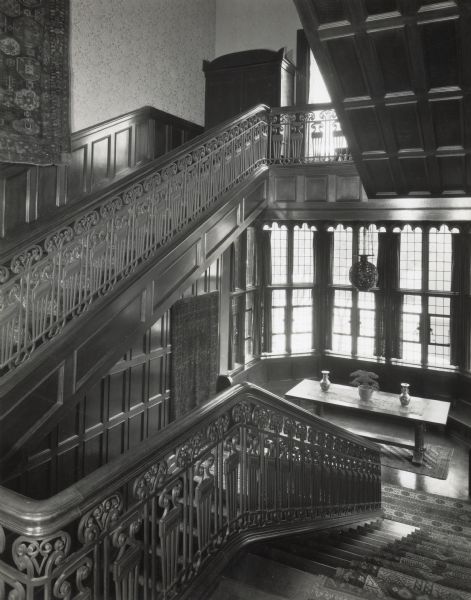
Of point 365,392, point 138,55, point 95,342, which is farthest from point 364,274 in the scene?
point 138,55

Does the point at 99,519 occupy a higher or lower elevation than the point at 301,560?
higher

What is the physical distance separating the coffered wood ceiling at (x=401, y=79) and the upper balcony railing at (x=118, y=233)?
Answer: 1.65m

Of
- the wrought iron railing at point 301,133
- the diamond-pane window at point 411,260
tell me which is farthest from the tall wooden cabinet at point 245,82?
the diamond-pane window at point 411,260

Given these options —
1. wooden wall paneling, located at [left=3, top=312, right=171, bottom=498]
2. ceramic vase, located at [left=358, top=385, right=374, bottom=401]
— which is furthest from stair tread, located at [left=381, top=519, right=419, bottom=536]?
wooden wall paneling, located at [left=3, top=312, right=171, bottom=498]

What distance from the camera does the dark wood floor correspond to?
268 inches

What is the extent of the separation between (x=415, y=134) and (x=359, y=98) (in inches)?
35.0

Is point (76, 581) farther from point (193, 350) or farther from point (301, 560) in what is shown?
point (193, 350)

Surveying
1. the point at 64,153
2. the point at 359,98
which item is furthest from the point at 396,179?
the point at 64,153

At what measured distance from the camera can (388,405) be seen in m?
7.78

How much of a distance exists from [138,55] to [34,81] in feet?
9.16

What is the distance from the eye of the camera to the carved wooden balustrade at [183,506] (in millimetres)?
1646

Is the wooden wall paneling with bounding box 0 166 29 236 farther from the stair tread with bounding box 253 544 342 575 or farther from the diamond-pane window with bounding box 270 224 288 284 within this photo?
the diamond-pane window with bounding box 270 224 288 284

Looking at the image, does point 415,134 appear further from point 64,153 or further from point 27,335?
point 27,335

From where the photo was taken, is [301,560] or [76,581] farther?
[301,560]
